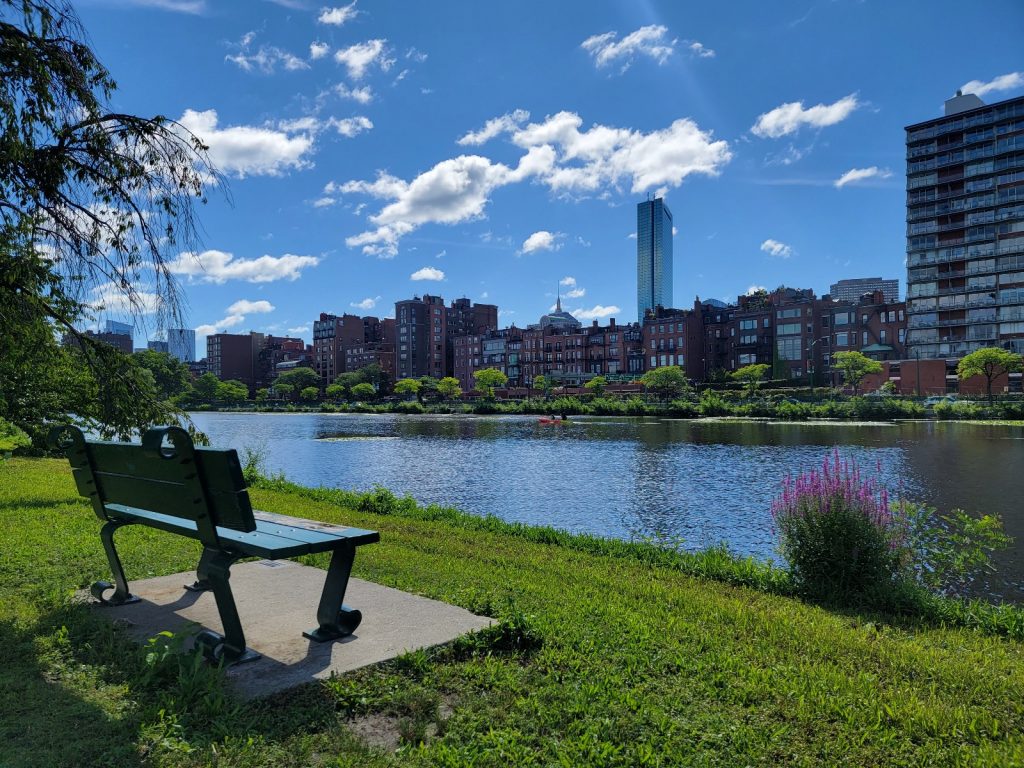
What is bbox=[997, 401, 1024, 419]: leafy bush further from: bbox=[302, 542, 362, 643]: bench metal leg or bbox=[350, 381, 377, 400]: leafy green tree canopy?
bbox=[350, 381, 377, 400]: leafy green tree canopy

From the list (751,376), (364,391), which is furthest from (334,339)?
(751,376)

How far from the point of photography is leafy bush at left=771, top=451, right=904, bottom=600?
6781mm

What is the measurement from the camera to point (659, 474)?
25.2m

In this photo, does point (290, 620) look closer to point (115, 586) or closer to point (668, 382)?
point (115, 586)

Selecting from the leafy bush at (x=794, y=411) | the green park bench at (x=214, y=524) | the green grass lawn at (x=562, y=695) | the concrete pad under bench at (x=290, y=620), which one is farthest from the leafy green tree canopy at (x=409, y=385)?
the green park bench at (x=214, y=524)

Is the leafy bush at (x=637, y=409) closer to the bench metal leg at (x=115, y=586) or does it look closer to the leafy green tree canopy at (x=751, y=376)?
the leafy green tree canopy at (x=751, y=376)

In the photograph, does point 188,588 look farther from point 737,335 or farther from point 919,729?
point 737,335

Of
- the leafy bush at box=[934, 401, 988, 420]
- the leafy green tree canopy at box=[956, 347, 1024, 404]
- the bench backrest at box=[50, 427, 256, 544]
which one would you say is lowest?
the leafy bush at box=[934, 401, 988, 420]

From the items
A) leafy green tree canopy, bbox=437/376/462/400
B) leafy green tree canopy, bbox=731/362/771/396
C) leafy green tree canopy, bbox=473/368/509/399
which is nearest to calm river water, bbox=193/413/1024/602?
leafy green tree canopy, bbox=731/362/771/396

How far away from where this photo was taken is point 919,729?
10.9 feet

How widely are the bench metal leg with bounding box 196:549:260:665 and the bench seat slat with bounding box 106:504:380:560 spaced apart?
16 cm

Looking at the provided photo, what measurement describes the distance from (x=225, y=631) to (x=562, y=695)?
203cm

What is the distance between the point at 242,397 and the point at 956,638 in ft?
560

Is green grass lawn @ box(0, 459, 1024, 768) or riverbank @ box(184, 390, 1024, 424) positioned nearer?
green grass lawn @ box(0, 459, 1024, 768)
